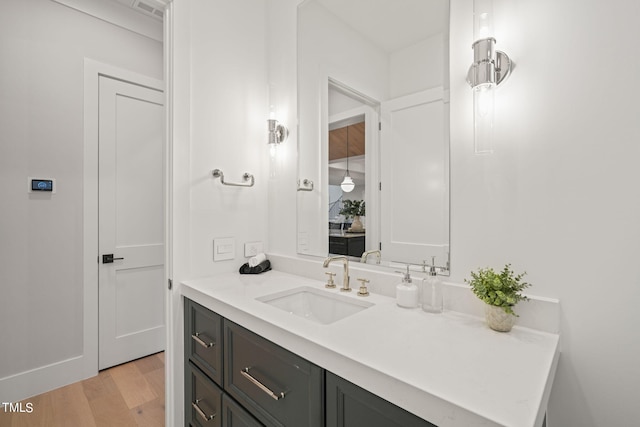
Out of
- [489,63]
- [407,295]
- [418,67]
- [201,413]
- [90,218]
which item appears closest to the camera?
[489,63]

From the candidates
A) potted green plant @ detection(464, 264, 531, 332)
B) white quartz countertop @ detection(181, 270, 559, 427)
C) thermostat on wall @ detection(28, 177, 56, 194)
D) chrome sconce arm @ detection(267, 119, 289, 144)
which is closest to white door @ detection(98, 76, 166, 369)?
thermostat on wall @ detection(28, 177, 56, 194)

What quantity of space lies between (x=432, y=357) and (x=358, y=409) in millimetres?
219

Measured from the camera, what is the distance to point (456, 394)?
564 mm

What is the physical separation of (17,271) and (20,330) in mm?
388

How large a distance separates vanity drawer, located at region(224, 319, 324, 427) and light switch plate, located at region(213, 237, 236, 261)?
0.53 m

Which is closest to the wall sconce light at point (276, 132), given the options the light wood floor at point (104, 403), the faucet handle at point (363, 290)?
the faucet handle at point (363, 290)

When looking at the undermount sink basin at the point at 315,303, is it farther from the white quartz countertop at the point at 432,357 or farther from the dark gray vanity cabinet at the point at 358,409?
the dark gray vanity cabinet at the point at 358,409

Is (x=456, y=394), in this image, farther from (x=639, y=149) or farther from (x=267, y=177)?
(x=267, y=177)

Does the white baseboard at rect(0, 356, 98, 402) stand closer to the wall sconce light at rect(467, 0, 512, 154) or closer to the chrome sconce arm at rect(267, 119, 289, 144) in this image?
the chrome sconce arm at rect(267, 119, 289, 144)

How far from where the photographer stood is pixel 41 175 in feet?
6.44

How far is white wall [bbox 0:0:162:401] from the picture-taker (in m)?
1.85

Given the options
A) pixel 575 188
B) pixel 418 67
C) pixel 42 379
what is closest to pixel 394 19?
pixel 418 67

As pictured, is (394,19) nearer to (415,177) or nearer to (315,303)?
(415,177)

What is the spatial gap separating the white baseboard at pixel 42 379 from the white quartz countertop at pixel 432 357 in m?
1.81
